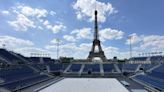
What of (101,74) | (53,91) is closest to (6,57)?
(101,74)

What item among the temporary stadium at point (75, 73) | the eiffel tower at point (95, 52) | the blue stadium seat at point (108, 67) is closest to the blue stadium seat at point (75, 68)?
the temporary stadium at point (75, 73)

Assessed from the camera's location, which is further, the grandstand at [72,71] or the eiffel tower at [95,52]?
the eiffel tower at [95,52]

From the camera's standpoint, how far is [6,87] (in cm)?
2755

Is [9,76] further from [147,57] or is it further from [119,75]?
[147,57]

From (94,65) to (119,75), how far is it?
11.5m

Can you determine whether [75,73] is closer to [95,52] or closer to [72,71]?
[72,71]

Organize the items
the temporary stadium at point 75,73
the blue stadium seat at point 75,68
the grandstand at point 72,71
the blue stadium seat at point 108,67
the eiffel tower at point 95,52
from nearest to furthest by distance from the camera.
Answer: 1. the temporary stadium at point 75,73
2. the grandstand at point 72,71
3. the blue stadium seat at point 108,67
4. the blue stadium seat at point 75,68
5. the eiffel tower at point 95,52

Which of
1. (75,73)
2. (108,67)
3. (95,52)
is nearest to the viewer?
(75,73)

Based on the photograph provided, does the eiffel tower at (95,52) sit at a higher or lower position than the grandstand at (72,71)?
higher

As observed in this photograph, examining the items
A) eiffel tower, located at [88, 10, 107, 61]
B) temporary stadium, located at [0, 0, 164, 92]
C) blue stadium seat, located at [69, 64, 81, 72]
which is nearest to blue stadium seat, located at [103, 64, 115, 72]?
temporary stadium, located at [0, 0, 164, 92]

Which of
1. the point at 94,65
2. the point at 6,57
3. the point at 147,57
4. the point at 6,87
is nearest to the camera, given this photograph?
the point at 6,87

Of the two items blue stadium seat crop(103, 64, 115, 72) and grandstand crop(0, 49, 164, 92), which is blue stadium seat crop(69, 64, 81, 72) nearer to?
grandstand crop(0, 49, 164, 92)

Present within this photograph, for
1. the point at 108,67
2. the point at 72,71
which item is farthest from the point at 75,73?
the point at 108,67

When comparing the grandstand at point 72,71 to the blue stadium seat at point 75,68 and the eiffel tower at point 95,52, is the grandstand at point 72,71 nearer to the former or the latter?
the blue stadium seat at point 75,68
